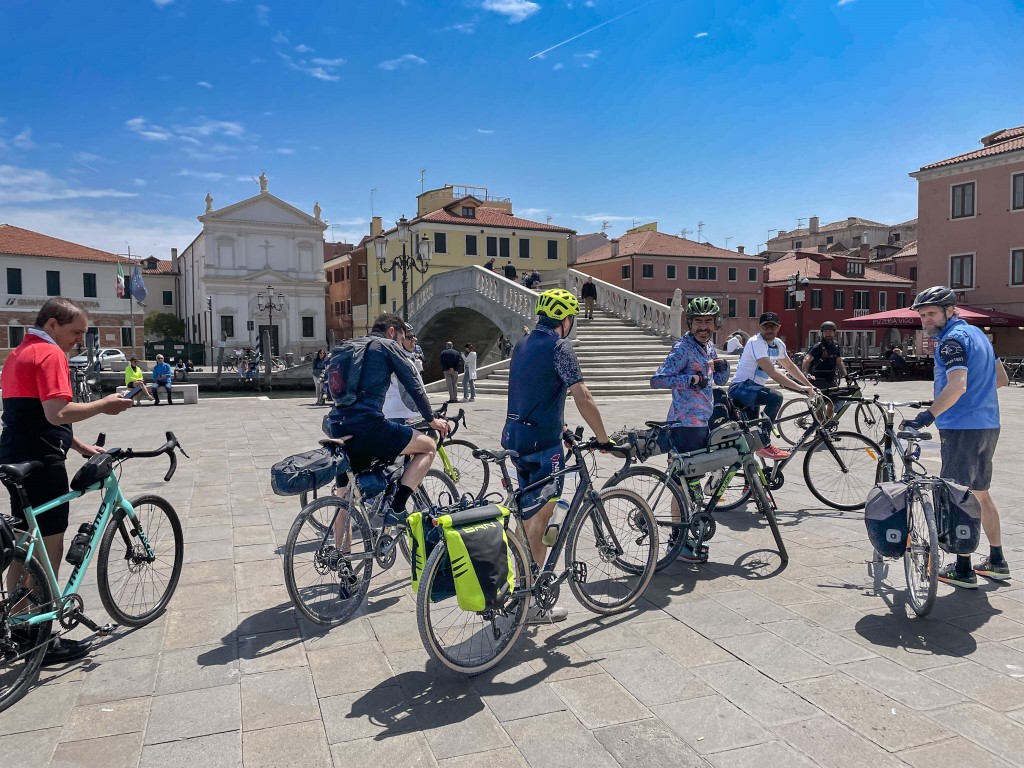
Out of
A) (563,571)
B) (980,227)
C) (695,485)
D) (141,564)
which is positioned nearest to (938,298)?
(695,485)

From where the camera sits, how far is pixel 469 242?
5459 cm

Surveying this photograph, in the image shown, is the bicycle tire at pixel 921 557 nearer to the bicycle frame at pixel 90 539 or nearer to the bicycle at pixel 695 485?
the bicycle at pixel 695 485

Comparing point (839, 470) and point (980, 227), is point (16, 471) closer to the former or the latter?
point (839, 470)

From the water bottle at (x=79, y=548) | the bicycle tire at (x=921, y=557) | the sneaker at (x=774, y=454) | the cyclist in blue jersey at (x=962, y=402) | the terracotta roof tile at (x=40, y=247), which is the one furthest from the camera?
the terracotta roof tile at (x=40, y=247)

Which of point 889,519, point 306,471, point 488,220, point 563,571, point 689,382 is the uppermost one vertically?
point 488,220

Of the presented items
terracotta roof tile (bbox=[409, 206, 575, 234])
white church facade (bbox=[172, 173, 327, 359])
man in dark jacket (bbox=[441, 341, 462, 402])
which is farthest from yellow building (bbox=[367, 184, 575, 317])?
man in dark jacket (bbox=[441, 341, 462, 402])

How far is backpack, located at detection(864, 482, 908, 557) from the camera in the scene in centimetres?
415

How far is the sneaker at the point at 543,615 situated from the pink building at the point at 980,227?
120 ft

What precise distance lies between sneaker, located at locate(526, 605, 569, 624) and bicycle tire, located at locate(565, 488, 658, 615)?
0.63 ft

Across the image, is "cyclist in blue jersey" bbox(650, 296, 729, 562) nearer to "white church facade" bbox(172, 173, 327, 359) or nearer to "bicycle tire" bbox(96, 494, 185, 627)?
"bicycle tire" bbox(96, 494, 185, 627)

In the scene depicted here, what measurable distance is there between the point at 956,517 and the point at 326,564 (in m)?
3.70

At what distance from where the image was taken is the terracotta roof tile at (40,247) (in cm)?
5125

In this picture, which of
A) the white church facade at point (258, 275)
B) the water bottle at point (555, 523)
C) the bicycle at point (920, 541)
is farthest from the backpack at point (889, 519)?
the white church facade at point (258, 275)

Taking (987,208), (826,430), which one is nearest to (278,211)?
(987,208)
